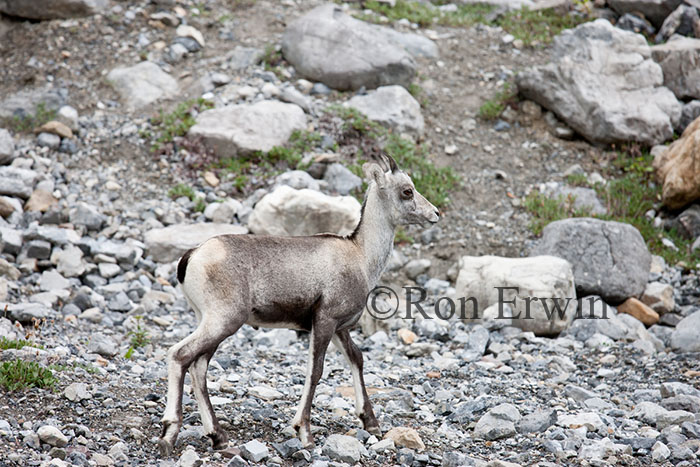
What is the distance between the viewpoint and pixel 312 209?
40.8 feet

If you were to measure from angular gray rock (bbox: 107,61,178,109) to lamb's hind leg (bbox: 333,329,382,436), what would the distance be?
10.5m

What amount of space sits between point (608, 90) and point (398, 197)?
10734 millimetres

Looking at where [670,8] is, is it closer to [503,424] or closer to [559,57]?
[559,57]

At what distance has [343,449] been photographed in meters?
6.50

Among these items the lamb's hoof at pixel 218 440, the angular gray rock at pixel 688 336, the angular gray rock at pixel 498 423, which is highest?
the lamb's hoof at pixel 218 440

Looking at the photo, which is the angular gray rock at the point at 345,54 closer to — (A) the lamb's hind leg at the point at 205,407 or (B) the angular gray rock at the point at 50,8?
(B) the angular gray rock at the point at 50,8

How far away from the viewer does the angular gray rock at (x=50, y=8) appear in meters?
17.6

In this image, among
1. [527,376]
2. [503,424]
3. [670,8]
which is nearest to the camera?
[503,424]

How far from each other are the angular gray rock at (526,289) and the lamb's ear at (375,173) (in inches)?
186

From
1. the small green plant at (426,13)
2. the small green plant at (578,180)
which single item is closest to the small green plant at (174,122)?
the small green plant at (426,13)

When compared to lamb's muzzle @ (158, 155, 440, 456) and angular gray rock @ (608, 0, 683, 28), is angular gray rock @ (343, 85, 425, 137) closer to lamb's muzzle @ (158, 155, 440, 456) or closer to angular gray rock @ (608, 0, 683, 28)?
angular gray rock @ (608, 0, 683, 28)

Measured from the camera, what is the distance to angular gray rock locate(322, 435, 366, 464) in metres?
6.44

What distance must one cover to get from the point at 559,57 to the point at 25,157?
38.5ft

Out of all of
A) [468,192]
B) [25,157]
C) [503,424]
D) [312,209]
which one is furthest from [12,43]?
[503,424]
